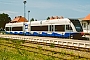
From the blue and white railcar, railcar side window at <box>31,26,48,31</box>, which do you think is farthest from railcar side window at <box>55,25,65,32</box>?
railcar side window at <box>31,26,48,31</box>

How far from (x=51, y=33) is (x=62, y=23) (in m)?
3.10

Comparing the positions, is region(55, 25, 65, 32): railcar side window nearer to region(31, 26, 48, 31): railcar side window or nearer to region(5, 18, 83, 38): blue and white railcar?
region(5, 18, 83, 38): blue and white railcar

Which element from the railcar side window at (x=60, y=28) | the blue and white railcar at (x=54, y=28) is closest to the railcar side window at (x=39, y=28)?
the blue and white railcar at (x=54, y=28)

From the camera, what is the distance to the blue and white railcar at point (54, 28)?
28234 mm

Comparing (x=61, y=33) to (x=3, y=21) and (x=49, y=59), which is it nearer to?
(x=49, y=59)

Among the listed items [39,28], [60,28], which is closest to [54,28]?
[60,28]

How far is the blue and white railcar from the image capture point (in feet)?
92.6

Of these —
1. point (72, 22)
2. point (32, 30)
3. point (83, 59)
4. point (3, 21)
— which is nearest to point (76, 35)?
point (72, 22)

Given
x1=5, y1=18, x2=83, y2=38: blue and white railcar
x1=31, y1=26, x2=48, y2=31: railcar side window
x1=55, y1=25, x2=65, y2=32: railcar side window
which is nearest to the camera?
x1=5, y1=18, x2=83, y2=38: blue and white railcar

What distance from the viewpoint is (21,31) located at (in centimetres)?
4022

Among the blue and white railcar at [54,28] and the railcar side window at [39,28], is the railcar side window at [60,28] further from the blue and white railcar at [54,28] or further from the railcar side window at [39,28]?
the railcar side window at [39,28]

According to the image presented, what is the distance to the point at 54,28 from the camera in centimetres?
3106

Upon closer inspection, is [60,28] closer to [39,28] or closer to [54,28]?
[54,28]

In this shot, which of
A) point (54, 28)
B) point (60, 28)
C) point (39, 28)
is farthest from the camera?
point (39, 28)
